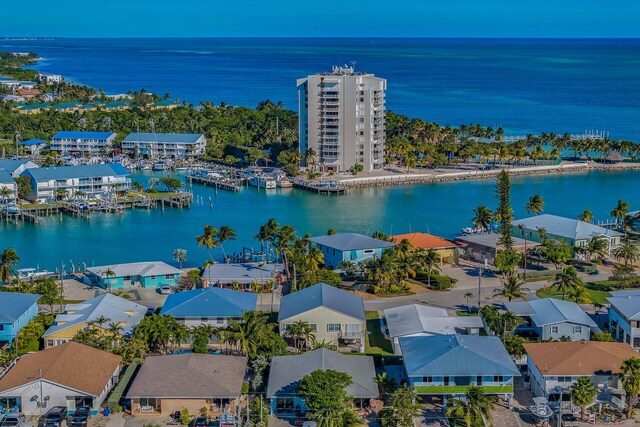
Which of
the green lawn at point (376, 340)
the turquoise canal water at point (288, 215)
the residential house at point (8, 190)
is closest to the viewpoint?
the green lawn at point (376, 340)

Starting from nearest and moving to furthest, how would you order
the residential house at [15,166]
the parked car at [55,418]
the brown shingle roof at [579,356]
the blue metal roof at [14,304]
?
1. the parked car at [55,418]
2. the brown shingle roof at [579,356]
3. the blue metal roof at [14,304]
4. the residential house at [15,166]

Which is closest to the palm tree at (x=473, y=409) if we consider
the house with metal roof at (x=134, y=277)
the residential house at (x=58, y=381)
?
the residential house at (x=58, y=381)

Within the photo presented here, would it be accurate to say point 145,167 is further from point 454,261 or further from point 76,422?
point 76,422

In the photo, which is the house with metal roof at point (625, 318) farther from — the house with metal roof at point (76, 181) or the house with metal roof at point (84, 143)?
the house with metal roof at point (84, 143)

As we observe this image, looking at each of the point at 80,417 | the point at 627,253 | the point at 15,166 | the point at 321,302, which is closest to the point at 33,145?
the point at 15,166

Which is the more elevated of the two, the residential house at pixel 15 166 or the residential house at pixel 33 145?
the residential house at pixel 33 145

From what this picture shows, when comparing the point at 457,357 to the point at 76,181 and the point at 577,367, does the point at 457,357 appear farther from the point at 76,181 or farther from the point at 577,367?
the point at 76,181

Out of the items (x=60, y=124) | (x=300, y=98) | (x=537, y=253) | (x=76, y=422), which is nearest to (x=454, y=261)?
(x=537, y=253)
